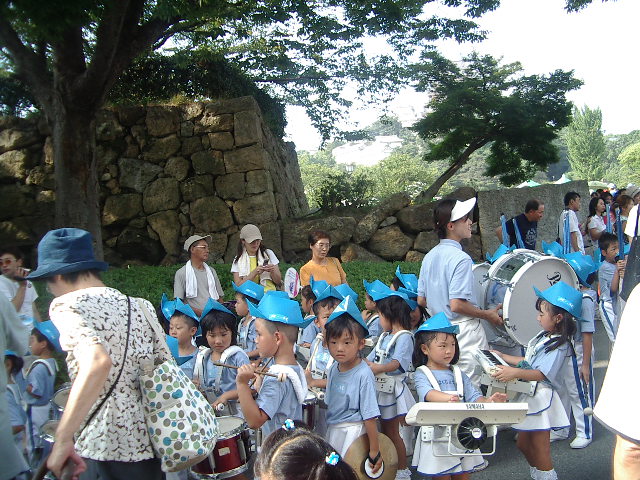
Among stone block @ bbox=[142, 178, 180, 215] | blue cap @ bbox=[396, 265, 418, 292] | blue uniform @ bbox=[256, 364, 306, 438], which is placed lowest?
blue uniform @ bbox=[256, 364, 306, 438]

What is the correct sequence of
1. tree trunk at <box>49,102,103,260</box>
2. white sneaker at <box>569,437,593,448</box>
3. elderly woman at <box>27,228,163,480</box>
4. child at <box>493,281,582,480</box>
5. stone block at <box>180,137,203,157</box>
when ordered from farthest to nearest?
1. stone block at <box>180,137,203,157</box>
2. tree trunk at <box>49,102,103,260</box>
3. white sneaker at <box>569,437,593,448</box>
4. child at <box>493,281,582,480</box>
5. elderly woman at <box>27,228,163,480</box>

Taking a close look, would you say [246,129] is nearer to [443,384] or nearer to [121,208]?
[121,208]

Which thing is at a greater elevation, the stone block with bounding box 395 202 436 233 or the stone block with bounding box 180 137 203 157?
the stone block with bounding box 180 137 203 157

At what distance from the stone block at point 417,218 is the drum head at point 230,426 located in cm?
847

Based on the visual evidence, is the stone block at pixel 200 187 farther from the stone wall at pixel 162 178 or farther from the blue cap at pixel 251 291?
the blue cap at pixel 251 291

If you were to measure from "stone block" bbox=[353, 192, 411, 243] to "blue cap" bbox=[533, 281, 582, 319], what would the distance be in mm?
7249

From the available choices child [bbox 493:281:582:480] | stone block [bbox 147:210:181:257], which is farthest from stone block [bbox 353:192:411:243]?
child [bbox 493:281:582:480]

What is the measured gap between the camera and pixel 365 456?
3.50 meters

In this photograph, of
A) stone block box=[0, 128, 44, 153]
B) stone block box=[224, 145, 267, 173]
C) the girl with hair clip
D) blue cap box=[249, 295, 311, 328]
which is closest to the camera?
the girl with hair clip

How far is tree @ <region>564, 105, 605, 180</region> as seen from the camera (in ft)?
173

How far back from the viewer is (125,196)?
11398 mm

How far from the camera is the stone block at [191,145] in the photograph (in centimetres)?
1136

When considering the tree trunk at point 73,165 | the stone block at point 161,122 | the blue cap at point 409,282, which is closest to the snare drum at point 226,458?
the blue cap at point 409,282

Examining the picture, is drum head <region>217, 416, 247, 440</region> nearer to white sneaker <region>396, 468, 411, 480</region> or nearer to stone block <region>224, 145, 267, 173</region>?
white sneaker <region>396, 468, 411, 480</region>
